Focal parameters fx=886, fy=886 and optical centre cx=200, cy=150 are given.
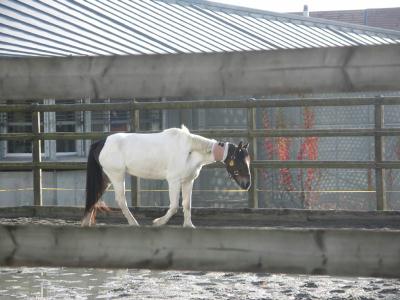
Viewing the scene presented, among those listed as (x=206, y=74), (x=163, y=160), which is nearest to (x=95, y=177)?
(x=163, y=160)

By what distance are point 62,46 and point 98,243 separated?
1346 centimetres

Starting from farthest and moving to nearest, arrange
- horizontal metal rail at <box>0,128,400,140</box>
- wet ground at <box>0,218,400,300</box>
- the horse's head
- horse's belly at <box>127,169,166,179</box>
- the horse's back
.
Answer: horizontal metal rail at <box>0,128,400,140</box> < horse's belly at <box>127,169,166,179</box> < the horse's back < the horse's head < wet ground at <box>0,218,400,300</box>

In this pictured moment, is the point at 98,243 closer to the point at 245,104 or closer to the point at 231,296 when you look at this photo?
the point at 231,296

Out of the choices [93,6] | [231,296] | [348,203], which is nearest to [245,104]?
[231,296]

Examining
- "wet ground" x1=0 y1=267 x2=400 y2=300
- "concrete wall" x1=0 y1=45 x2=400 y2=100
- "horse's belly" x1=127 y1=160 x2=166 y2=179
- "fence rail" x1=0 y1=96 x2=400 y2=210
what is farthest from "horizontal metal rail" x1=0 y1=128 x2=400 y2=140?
"concrete wall" x1=0 y1=45 x2=400 y2=100

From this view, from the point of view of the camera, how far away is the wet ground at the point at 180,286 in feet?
21.2

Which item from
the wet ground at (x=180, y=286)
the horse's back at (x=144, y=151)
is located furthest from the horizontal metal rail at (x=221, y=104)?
the wet ground at (x=180, y=286)

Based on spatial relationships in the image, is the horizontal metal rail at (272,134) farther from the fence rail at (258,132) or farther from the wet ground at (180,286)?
the wet ground at (180,286)

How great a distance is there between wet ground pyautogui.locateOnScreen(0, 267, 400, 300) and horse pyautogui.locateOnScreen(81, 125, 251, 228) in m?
0.52

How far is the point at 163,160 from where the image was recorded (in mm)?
7582

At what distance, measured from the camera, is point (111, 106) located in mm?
8711

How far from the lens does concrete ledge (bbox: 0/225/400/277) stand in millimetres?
3639

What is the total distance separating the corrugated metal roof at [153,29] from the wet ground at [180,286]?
26.9ft

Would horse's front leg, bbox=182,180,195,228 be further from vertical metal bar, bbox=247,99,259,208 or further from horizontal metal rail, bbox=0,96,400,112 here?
vertical metal bar, bbox=247,99,259,208
